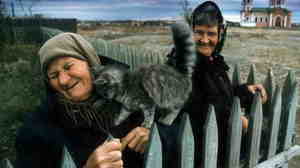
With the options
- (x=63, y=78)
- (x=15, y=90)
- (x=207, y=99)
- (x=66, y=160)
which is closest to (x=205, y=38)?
(x=207, y=99)

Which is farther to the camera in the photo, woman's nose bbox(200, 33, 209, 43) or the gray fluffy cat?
woman's nose bbox(200, 33, 209, 43)

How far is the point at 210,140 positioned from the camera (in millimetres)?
1643

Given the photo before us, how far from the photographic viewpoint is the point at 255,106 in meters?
1.93

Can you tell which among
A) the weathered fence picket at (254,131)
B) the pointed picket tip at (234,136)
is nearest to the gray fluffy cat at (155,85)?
the pointed picket tip at (234,136)

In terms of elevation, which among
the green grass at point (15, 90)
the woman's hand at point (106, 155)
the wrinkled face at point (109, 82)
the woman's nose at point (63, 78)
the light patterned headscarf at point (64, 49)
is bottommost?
the green grass at point (15, 90)

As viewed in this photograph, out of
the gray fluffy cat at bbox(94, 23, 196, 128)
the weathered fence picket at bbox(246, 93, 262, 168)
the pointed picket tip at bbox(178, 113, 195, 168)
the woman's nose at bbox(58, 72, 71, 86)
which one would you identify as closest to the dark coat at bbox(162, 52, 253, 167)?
the gray fluffy cat at bbox(94, 23, 196, 128)

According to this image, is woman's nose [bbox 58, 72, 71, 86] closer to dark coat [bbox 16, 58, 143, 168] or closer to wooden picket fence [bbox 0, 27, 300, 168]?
dark coat [bbox 16, 58, 143, 168]

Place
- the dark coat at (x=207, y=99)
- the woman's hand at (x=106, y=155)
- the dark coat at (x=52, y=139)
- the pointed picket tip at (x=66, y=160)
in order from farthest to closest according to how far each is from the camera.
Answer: the dark coat at (x=207, y=99) < the dark coat at (x=52, y=139) < the woman's hand at (x=106, y=155) < the pointed picket tip at (x=66, y=160)

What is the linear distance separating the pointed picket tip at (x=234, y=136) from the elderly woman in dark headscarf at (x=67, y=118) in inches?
24.3

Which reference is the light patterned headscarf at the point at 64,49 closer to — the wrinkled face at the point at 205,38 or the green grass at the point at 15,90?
the wrinkled face at the point at 205,38

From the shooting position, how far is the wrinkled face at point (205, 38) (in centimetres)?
208

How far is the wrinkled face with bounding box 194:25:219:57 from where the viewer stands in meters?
2.08

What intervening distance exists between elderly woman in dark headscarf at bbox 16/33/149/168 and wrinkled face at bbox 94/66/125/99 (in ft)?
0.16

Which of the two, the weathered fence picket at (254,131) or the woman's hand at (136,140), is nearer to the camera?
the woman's hand at (136,140)
